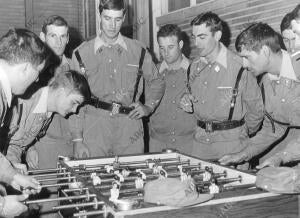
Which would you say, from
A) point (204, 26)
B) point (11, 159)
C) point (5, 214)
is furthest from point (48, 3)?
point (5, 214)

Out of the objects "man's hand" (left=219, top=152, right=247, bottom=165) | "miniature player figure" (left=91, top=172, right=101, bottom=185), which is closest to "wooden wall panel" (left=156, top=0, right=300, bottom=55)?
"man's hand" (left=219, top=152, right=247, bottom=165)

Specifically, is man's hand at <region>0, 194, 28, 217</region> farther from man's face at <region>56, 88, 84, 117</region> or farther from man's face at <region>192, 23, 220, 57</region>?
man's face at <region>192, 23, 220, 57</region>

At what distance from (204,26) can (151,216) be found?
243cm

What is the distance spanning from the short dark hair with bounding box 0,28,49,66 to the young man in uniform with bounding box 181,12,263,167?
67.5 inches

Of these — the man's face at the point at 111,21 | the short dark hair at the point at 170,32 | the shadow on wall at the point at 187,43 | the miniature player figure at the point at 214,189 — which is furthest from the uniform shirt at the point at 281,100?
the shadow on wall at the point at 187,43

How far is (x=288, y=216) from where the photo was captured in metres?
2.07

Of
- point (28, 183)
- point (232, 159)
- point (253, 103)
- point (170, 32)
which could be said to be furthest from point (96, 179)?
point (170, 32)

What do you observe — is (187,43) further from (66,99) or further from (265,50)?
(66,99)

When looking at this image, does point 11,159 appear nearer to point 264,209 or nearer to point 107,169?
point 107,169

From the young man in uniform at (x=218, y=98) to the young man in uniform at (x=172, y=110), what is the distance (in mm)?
509

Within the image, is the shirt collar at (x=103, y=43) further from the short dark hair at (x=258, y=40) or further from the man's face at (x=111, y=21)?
the short dark hair at (x=258, y=40)

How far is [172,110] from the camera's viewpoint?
4.38m

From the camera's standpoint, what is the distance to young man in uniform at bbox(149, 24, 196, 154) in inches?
171

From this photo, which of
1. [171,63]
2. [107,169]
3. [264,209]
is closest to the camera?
[264,209]
